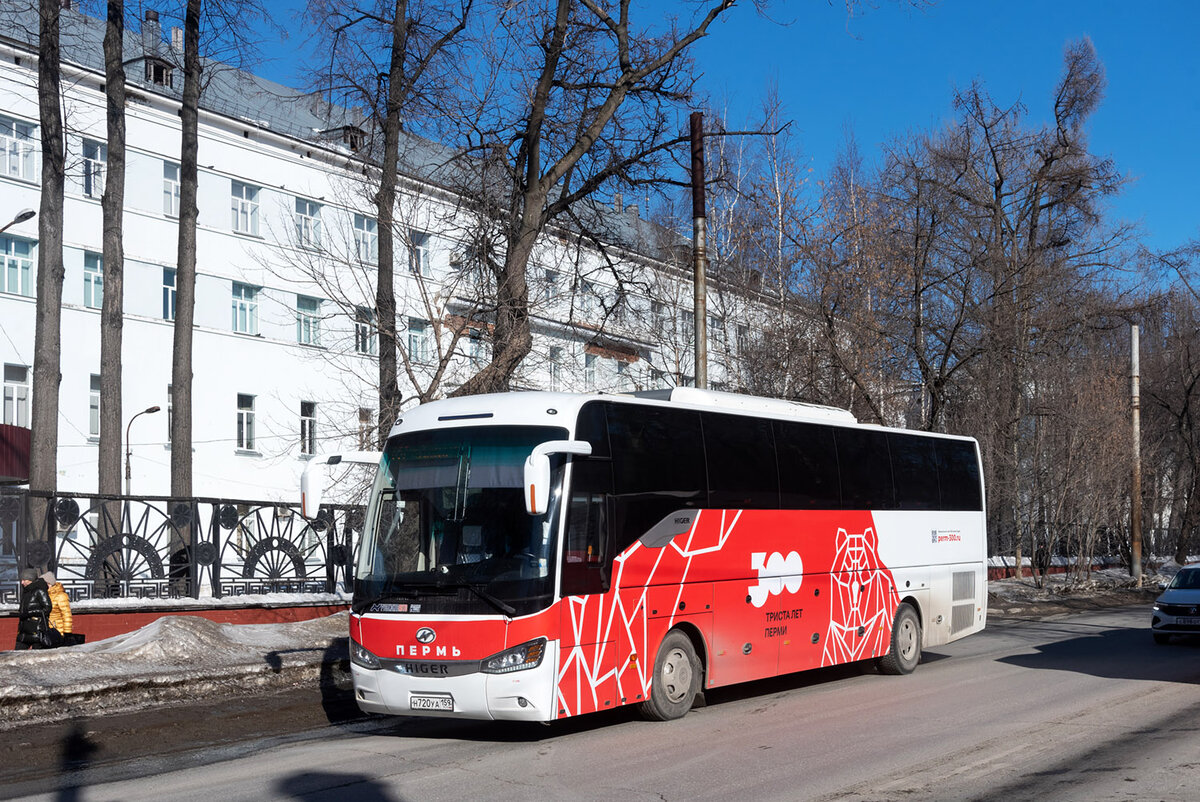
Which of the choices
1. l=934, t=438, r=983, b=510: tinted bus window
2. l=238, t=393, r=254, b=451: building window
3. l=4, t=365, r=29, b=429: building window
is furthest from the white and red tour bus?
l=238, t=393, r=254, b=451: building window

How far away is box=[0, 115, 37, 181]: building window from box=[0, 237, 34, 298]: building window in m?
2.05

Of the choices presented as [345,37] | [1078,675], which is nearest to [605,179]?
[345,37]

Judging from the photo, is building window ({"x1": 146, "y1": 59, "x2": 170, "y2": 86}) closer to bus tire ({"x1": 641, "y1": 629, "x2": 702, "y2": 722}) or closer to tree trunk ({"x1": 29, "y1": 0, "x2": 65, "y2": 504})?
tree trunk ({"x1": 29, "y1": 0, "x2": 65, "y2": 504})

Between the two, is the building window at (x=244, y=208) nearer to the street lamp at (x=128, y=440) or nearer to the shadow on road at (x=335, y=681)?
the street lamp at (x=128, y=440)

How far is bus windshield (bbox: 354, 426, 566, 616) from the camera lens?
35.0 ft

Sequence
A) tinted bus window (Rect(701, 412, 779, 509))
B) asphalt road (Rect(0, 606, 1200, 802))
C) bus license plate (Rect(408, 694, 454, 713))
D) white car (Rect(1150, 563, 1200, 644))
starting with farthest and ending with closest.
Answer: white car (Rect(1150, 563, 1200, 644)), tinted bus window (Rect(701, 412, 779, 509)), bus license plate (Rect(408, 694, 454, 713)), asphalt road (Rect(0, 606, 1200, 802))

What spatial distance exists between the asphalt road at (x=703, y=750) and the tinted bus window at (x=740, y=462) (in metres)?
2.32

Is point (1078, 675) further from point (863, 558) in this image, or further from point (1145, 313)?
point (1145, 313)

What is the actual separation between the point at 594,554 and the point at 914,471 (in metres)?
7.49

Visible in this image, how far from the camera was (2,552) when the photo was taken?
1581 cm

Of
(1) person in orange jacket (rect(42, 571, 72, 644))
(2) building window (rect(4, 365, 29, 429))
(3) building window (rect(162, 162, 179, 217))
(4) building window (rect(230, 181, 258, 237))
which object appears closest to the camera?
(1) person in orange jacket (rect(42, 571, 72, 644))

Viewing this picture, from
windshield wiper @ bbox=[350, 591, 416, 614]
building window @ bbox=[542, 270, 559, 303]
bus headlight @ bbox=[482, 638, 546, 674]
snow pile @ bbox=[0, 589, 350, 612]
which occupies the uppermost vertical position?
building window @ bbox=[542, 270, 559, 303]

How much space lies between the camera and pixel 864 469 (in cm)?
1596

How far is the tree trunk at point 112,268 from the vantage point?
21.1 m
